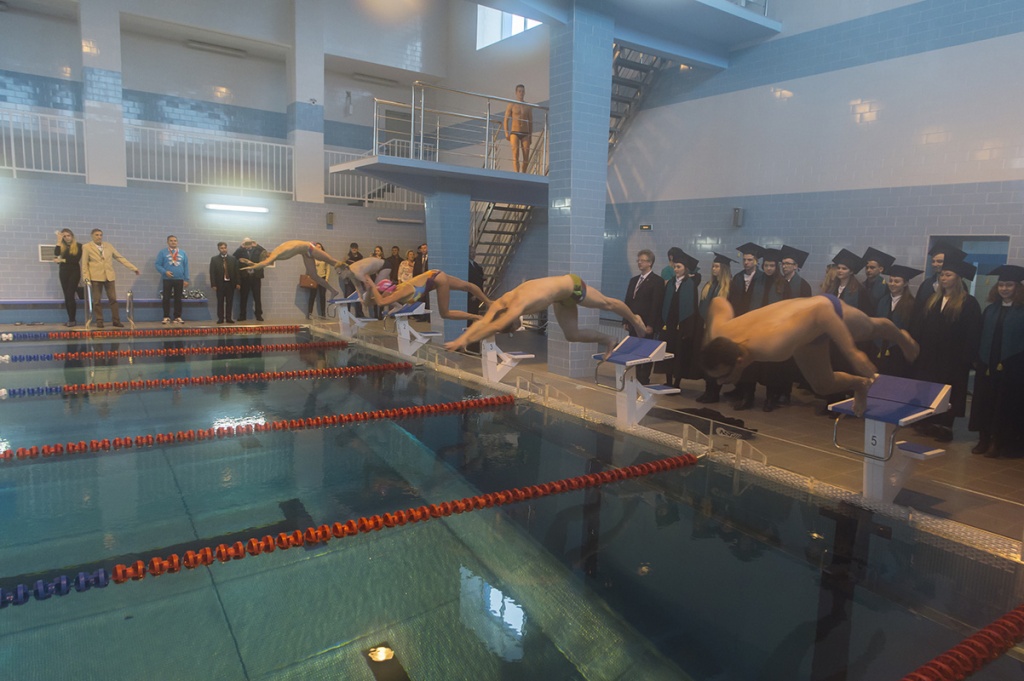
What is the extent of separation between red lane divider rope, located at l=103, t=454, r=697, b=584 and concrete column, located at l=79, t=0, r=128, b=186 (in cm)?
1092

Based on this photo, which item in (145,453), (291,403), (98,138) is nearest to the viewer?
(145,453)

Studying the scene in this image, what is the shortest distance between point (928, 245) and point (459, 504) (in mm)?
6010

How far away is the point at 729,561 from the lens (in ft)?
10.3

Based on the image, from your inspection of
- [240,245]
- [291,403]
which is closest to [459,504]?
[291,403]

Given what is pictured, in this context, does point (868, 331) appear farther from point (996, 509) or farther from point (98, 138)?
point (98, 138)

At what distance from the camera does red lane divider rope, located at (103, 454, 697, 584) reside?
2924 mm

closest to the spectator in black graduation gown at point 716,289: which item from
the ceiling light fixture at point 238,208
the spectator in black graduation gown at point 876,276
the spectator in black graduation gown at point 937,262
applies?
the spectator in black graduation gown at point 876,276

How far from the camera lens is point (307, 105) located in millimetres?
13477

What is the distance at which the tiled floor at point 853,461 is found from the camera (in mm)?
3627

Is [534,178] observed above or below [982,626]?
above

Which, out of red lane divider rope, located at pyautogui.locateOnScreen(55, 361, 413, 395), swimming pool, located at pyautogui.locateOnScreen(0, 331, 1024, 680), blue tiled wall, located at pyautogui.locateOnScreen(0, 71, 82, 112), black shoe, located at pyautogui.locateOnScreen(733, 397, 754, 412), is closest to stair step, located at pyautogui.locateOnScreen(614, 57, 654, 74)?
red lane divider rope, located at pyautogui.locateOnScreen(55, 361, 413, 395)

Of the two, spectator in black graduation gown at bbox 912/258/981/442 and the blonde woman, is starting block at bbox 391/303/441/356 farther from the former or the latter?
the blonde woman

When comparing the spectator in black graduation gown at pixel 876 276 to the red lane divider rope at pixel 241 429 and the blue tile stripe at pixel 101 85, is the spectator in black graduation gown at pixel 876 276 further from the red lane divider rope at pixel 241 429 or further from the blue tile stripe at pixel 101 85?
the blue tile stripe at pixel 101 85

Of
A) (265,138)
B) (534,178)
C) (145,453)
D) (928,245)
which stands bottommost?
(145,453)
